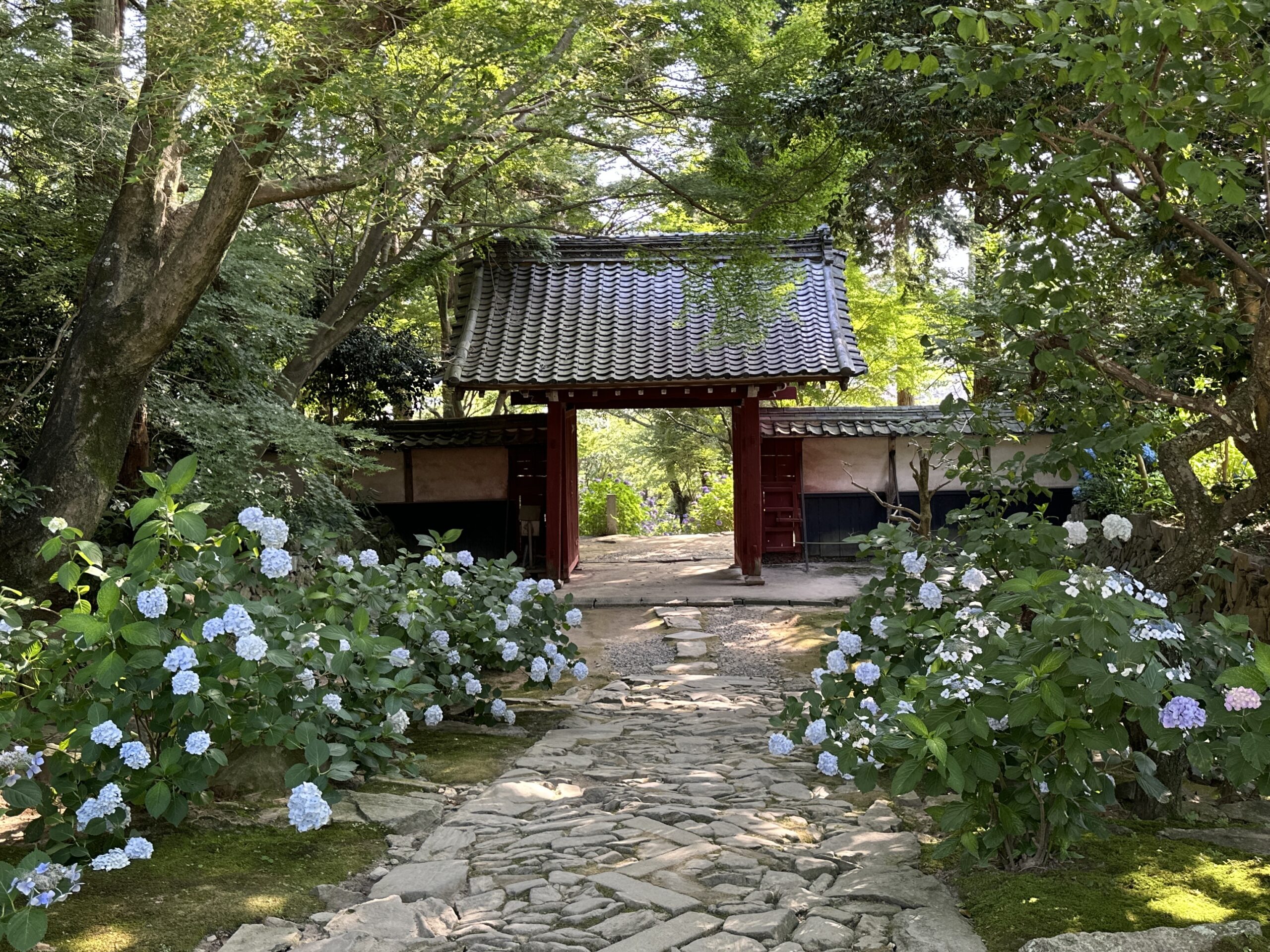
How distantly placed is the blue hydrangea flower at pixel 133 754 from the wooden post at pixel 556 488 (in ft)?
32.4

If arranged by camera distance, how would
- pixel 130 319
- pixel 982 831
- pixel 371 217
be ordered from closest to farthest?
1. pixel 982 831
2. pixel 130 319
3. pixel 371 217

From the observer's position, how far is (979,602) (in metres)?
4.47

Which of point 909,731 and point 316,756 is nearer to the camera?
point 909,731

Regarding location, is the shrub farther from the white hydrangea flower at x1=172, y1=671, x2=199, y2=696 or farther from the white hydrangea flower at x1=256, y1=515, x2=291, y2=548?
the white hydrangea flower at x1=172, y1=671, x2=199, y2=696

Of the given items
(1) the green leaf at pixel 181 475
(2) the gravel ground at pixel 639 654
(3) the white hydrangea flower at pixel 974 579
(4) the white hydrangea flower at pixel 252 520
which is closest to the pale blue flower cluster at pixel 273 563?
(4) the white hydrangea flower at pixel 252 520

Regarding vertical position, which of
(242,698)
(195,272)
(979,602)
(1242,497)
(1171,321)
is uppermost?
(195,272)

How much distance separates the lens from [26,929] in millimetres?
2867

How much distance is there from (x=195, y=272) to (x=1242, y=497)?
5899 millimetres

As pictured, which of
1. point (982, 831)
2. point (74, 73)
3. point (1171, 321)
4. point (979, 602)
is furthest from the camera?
point (74, 73)

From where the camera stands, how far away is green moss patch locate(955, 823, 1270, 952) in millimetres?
3184

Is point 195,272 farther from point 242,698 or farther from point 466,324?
point 466,324

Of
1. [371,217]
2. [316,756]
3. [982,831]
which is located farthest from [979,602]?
[371,217]

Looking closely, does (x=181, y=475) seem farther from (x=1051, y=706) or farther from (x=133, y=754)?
(x=1051, y=706)

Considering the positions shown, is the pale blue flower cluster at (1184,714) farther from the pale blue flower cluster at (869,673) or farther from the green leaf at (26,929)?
the green leaf at (26,929)
